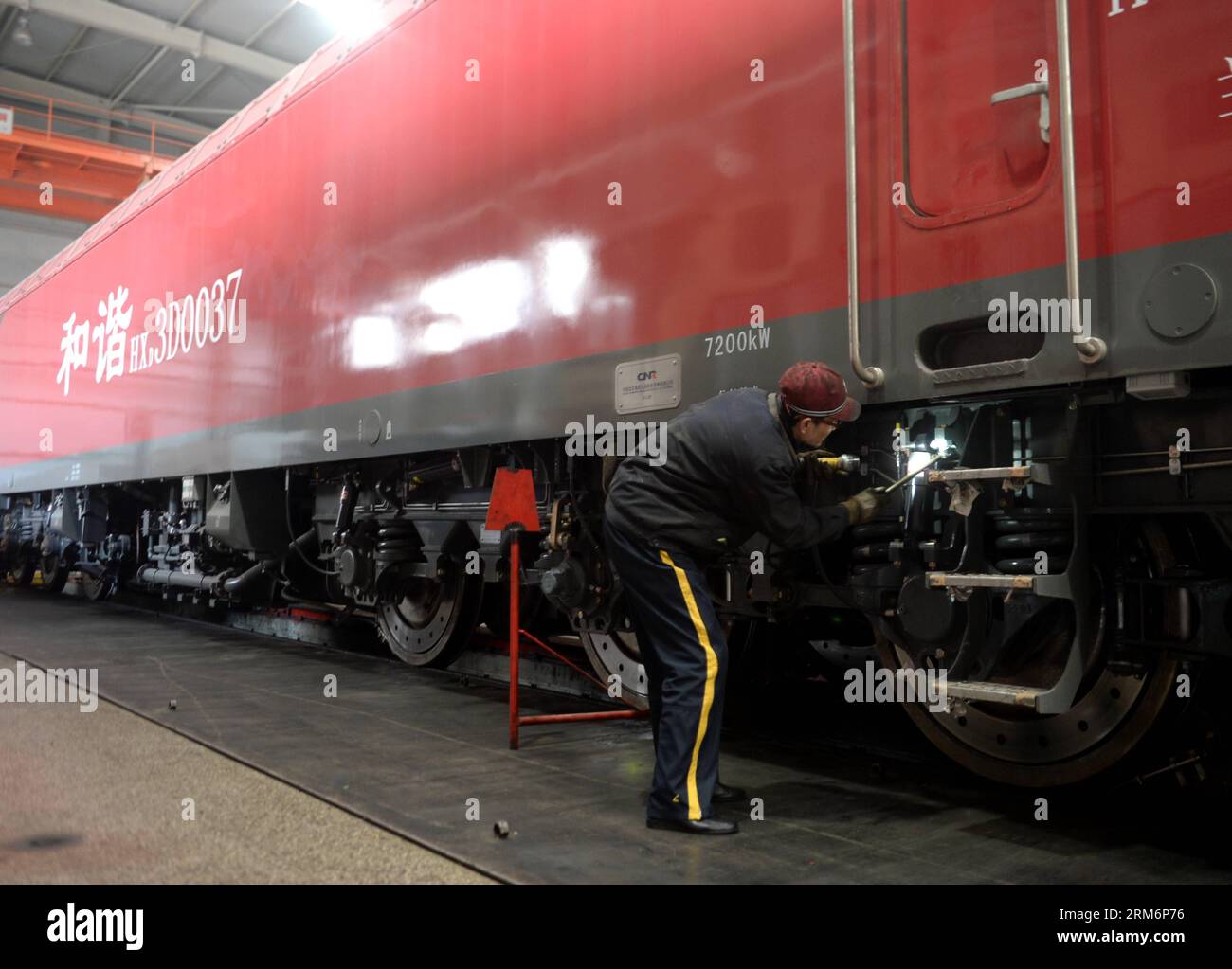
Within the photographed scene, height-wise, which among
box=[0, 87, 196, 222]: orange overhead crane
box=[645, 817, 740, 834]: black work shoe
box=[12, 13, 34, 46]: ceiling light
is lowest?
box=[645, 817, 740, 834]: black work shoe

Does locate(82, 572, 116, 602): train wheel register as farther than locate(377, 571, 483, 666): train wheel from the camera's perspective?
Yes

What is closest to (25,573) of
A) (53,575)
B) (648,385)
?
(53,575)

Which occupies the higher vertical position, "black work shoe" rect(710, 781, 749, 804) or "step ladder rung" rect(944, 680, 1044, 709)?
"step ladder rung" rect(944, 680, 1044, 709)

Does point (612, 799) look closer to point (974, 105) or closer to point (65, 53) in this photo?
point (974, 105)

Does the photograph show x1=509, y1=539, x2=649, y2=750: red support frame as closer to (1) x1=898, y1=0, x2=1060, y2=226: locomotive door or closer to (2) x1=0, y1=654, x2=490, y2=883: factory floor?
(2) x1=0, y1=654, x2=490, y2=883: factory floor

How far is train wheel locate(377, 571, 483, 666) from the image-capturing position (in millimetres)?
5660

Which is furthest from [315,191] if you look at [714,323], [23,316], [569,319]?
[23,316]

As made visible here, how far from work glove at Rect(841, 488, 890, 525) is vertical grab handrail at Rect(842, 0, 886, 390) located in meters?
0.31

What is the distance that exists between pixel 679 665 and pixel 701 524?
415 mm

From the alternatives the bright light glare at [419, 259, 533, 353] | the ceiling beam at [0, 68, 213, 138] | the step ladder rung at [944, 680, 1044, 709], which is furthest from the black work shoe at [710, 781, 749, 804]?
the ceiling beam at [0, 68, 213, 138]

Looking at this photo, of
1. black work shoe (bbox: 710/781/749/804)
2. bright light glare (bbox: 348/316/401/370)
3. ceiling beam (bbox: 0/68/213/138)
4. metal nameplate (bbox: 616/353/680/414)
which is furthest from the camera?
ceiling beam (bbox: 0/68/213/138)

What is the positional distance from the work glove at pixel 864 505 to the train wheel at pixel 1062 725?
0.55 meters

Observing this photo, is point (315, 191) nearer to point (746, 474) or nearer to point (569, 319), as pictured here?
point (569, 319)
